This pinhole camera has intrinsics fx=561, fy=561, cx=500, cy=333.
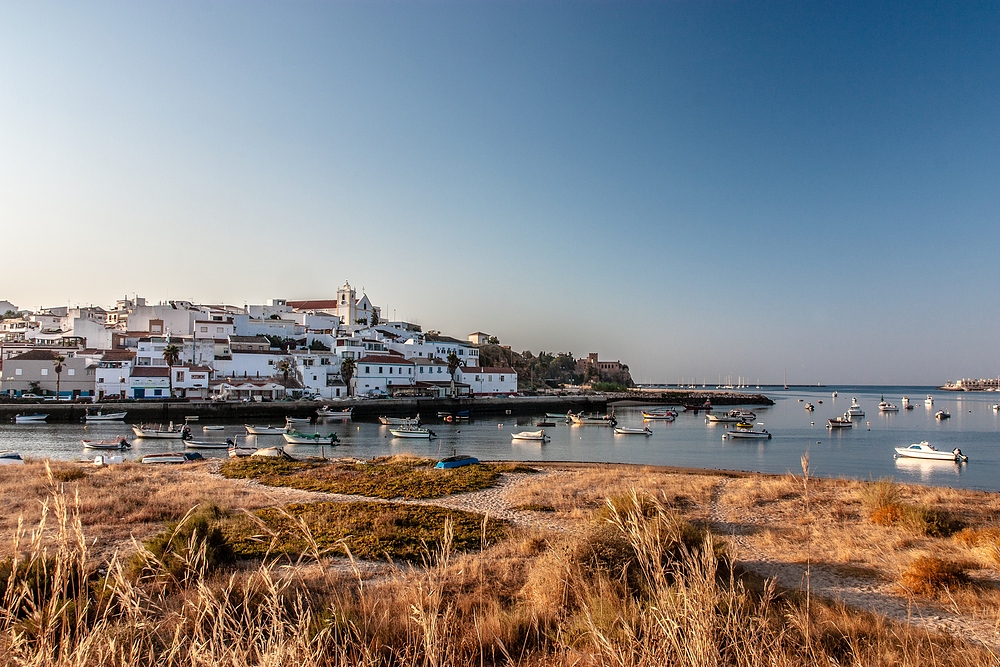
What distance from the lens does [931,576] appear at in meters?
7.76

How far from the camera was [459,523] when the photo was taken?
12.1m

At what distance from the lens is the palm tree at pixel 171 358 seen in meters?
61.4

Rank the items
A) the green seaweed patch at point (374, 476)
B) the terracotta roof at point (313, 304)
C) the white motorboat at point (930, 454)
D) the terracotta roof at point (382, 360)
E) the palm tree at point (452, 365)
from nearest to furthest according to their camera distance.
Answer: the green seaweed patch at point (374, 476) < the white motorboat at point (930, 454) < the terracotta roof at point (382, 360) < the palm tree at point (452, 365) < the terracotta roof at point (313, 304)

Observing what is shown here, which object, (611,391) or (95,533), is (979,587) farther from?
(611,391)

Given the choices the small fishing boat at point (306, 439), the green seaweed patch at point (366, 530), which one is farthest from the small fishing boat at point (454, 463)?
the small fishing boat at point (306, 439)

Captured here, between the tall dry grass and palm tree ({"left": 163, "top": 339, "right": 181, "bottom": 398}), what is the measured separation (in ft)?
200

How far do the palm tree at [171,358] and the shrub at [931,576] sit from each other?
67117 mm

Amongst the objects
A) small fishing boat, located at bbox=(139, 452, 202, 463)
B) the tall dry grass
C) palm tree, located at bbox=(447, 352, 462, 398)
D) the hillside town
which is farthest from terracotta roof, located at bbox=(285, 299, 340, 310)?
the tall dry grass

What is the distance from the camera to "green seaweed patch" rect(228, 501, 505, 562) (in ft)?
31.4

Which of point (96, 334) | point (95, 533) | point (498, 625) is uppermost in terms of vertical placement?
point (96, 334)

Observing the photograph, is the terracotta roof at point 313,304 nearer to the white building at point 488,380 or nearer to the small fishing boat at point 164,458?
the white building at point 488,380

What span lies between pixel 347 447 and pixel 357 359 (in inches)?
1425

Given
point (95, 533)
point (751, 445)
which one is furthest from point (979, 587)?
point (751, 445)

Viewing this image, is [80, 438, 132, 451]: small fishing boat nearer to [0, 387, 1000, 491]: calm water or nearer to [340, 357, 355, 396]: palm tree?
[0, 387, 1000, 491]: calm water
